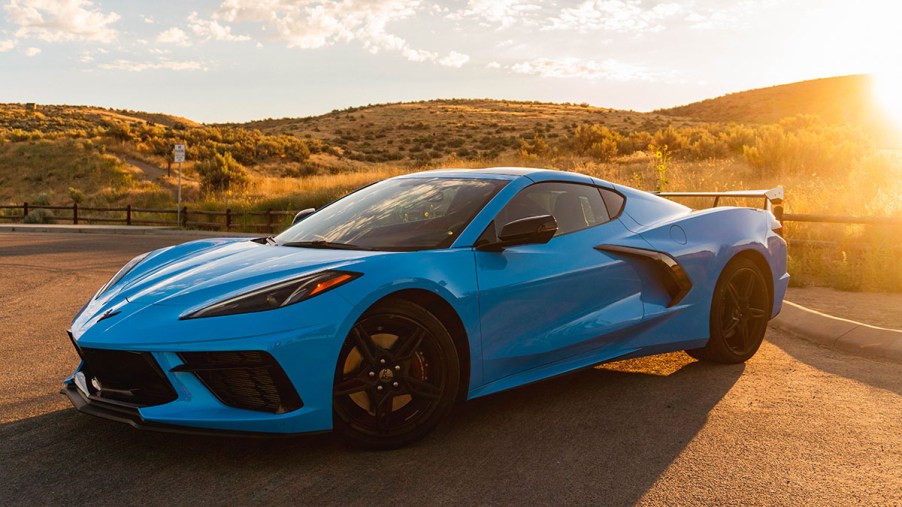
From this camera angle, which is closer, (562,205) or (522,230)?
(522,230)

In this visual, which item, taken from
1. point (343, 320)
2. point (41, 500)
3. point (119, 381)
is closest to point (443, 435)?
point (343, 320)

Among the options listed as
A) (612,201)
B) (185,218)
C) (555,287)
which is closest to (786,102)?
(185,218)

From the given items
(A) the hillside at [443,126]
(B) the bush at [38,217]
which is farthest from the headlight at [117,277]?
(A) the hillside at [443,126]

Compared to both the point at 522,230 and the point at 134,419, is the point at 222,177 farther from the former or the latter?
the point at 134,419

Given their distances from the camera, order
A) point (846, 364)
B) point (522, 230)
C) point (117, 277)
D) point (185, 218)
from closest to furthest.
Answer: point (522, 230), point (117, 277), point (846, 364), point (185, 218)

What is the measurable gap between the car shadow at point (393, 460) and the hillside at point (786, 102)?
74664mm

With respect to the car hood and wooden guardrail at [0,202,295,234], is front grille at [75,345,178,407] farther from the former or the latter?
wooden guardrail at [0,202,295,234]

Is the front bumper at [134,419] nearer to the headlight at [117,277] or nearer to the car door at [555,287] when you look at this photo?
the headlight at [117,277]

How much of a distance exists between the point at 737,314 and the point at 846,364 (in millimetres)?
1035

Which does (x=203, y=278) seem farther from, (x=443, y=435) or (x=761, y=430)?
(x=761, y=430)

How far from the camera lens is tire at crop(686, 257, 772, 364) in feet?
19.8

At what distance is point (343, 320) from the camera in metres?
3.96

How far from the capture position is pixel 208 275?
14.5ft

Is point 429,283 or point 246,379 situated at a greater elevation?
point 429,283
